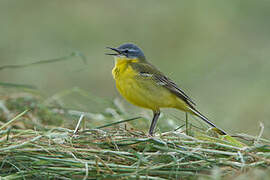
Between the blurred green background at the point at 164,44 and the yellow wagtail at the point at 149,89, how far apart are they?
2.80 m

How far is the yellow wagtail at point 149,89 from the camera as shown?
588 centimetres

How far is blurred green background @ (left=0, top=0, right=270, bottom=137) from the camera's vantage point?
10.6 metres

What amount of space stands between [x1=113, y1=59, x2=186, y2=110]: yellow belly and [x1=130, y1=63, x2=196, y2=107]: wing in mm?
50

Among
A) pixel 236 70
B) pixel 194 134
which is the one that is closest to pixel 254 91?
pixel 236 70

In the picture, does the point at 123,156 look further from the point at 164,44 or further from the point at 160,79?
the point at 164,44

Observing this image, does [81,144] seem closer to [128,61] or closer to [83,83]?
[128,61]

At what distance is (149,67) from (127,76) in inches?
15.7

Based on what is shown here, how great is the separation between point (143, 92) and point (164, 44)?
26.5 ft

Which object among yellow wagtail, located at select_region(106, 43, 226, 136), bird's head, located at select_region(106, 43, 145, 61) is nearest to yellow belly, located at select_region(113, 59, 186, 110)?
yellow wagtail, located at select_region(106, 43, 226, 136)

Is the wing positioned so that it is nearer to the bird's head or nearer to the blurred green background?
the bird's head

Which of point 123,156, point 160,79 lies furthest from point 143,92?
point 123,156

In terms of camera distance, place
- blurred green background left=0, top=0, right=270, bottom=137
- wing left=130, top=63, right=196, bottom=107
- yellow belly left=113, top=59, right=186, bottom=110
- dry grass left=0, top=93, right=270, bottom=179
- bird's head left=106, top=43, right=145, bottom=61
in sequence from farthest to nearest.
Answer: blurred green background left=0, top=0, right=270, bottom=137, bird's head left=106, top=43, right=145, bottom=61, wing left=130, top=63, right=196, bottom=107, yellow belly left=113, top=59, right=186, bottom=110, dry grass left=0, top=93, right=270, bottom=179

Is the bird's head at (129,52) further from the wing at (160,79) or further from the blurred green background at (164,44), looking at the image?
the blurred green background at (164,44)

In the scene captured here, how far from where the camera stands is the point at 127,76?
595 centimetres
